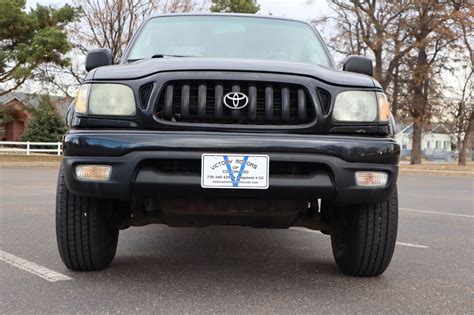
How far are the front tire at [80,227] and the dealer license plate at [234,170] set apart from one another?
804 mm

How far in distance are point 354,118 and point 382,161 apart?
27cm

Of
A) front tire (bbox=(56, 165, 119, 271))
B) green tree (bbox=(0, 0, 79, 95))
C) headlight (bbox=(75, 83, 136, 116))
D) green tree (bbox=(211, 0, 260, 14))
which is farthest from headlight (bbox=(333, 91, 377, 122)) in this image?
green tree (bbox=(211, 0, 260, 14))

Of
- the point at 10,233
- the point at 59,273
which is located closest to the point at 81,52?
the point at 10,233

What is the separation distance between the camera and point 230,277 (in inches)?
129

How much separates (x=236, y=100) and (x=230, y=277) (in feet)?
3.84

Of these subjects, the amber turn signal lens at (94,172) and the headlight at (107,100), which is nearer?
the amber turn signal lens at (94,172)

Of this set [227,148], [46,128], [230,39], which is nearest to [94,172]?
[227,148]

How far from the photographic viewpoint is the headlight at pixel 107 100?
109 inches

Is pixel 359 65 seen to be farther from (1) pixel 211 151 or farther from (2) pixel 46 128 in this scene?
(2) pixel 46 128

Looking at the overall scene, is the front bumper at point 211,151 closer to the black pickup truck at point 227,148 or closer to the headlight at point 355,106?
the black pickup truck at point 227,148

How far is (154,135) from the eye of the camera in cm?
265

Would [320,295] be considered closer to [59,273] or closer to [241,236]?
[59,273]

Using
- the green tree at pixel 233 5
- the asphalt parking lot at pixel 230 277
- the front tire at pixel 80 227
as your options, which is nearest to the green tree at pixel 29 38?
the green tree at pixel 233 5

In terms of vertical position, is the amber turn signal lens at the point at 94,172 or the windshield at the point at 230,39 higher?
the windshield at the point at 230,39
